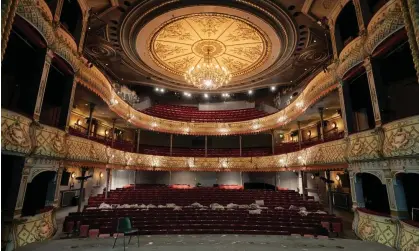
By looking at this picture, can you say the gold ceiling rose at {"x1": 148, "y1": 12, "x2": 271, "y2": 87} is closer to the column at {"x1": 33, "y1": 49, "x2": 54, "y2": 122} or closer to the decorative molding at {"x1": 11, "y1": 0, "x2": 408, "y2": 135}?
the decorative molding at {"x1": 11, "y1": 0, "x2": 408, "y2": 135}

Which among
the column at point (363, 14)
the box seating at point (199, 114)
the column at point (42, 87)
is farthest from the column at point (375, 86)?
the box seating at point (199, 114)

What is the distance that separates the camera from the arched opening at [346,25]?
9.97 meters

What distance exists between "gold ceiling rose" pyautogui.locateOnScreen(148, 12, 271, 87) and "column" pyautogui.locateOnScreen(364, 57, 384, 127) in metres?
5.84

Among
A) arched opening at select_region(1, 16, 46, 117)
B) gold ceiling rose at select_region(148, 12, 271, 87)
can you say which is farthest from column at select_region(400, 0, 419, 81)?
arched opening at select_region(1, 16, 46, 117)

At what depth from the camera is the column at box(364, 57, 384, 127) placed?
745cm

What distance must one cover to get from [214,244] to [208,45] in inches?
403

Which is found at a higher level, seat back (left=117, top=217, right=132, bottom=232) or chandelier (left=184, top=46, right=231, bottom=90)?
chandelier (left=184, top=46, right=231, bottom=90)

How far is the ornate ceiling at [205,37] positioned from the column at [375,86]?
4.63 m

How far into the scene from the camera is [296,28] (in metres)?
11.7

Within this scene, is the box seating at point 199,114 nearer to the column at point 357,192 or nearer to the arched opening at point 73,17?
the arched opening at point 73,17

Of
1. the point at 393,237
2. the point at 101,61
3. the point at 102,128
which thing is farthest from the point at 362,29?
the point at 102,128

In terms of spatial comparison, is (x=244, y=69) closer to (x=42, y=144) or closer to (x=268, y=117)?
(x=268, y=117)

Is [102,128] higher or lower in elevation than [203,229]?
higher

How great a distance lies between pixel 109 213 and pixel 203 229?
14.3ft
